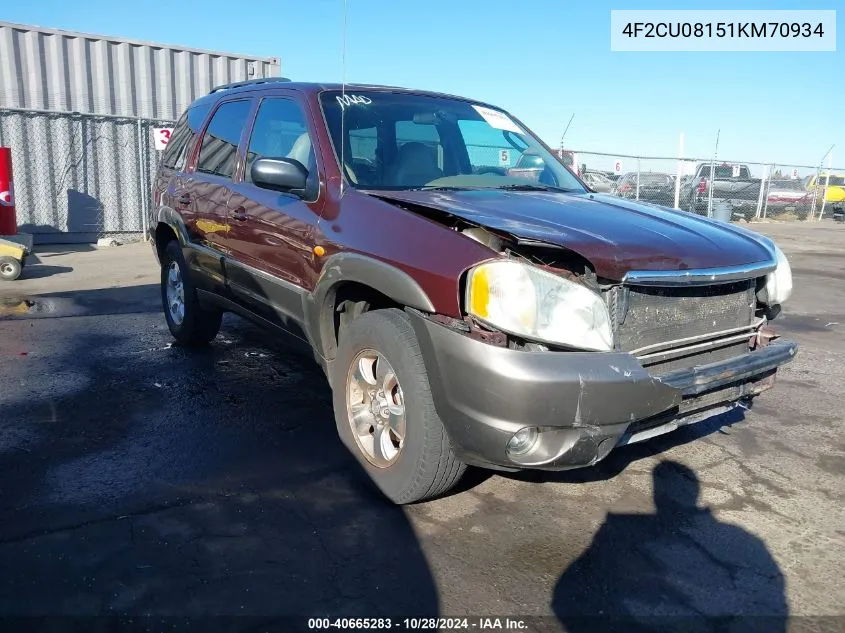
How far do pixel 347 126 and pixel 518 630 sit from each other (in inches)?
102

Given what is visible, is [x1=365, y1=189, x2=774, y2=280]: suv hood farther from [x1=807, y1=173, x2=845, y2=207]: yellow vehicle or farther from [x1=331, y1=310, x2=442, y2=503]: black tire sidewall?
Answer: [x1=807, y1=173, x2=845, y2=207]: yellow vehicle

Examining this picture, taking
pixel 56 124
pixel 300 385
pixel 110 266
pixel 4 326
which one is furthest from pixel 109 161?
pixel 300 385

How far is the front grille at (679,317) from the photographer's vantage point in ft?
8.71

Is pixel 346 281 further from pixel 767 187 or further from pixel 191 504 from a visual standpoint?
pixel 767 187

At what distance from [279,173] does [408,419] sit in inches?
53.3

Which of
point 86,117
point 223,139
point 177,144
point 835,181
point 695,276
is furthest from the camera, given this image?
point 835,181

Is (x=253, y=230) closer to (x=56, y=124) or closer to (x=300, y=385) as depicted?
(x=300, y=385)

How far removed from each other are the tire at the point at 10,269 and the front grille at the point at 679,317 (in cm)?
819

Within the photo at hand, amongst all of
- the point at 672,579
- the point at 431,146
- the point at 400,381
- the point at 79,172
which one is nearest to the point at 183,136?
the point at 431,146

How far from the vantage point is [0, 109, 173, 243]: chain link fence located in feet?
37.3

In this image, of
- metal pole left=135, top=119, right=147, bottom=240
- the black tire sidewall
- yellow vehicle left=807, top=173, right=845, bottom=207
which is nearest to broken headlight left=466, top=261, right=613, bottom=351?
the black tire sidewall

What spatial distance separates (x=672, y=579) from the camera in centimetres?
256

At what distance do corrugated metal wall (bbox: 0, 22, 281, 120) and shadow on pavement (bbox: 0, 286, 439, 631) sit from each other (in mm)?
8254

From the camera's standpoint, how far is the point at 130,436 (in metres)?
3.79
